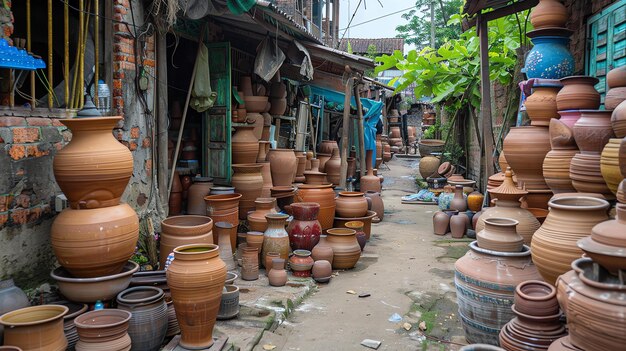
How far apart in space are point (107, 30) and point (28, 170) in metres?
1.59

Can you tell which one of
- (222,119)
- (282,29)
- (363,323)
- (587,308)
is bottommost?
(363,323)

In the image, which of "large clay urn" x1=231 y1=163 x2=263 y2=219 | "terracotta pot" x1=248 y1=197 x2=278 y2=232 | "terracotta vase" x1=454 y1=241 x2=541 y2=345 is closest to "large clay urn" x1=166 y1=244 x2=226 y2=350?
"terracotta vase" x1=454 y1=241 x2=541 y2=345

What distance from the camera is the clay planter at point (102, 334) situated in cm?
295

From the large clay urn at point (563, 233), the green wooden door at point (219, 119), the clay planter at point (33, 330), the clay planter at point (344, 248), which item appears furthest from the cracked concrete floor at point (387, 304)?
the green wooden door at point (219, 119)

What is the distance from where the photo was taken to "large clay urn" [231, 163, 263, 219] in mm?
6477

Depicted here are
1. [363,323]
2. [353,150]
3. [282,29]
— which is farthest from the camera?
[353,150]

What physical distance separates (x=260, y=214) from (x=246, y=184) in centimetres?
69

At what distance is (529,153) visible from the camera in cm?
481

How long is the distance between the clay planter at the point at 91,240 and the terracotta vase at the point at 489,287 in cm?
250

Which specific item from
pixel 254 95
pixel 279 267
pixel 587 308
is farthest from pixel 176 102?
pixel 587 308

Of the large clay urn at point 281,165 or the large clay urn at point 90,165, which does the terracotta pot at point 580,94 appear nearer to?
the large clay urn at point 90,165

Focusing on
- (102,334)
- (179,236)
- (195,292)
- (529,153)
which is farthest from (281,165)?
(102,334)

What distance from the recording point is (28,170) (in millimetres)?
3742

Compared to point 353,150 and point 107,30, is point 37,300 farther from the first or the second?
point 353,150
